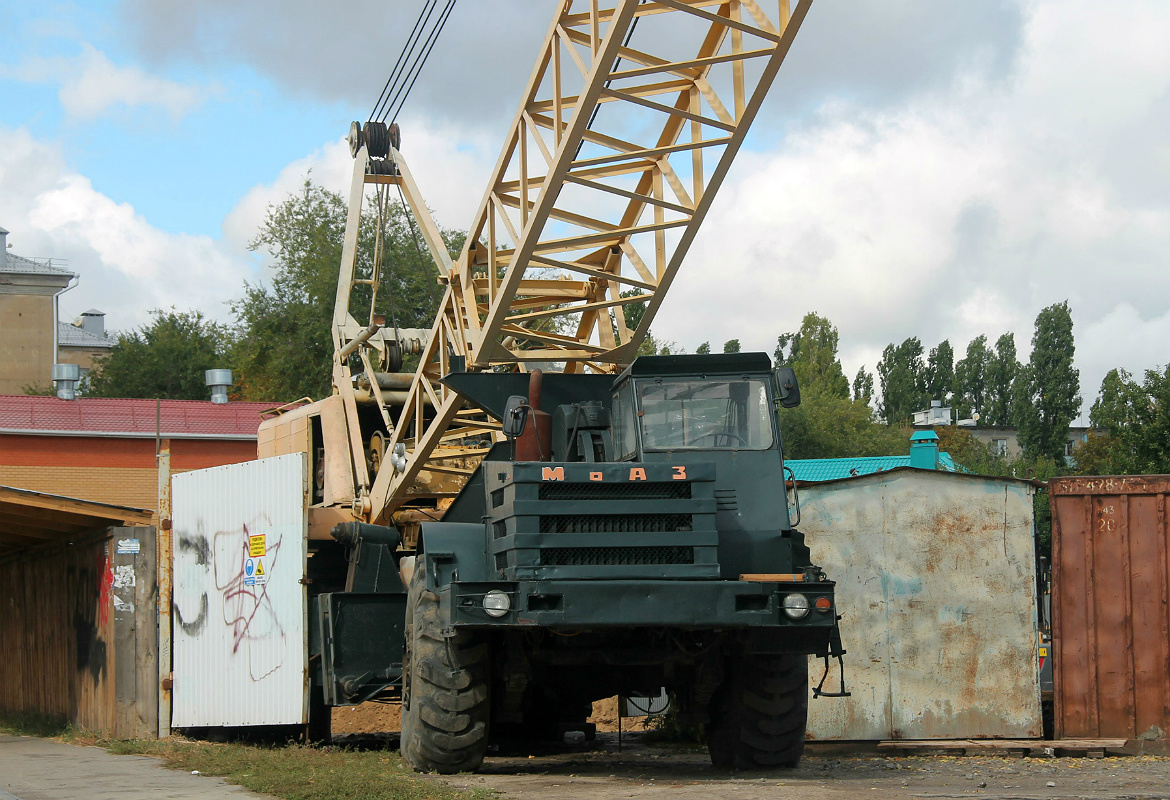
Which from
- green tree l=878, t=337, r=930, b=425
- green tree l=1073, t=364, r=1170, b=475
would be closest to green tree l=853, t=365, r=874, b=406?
green tree l=878, t=337, r=930, b=425

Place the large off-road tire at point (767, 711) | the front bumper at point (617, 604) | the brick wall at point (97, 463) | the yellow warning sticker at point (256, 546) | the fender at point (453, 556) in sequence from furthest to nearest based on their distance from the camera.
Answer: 1. the brick wall at point (97, 463)
2. the yellow warning sticker at point (256, 546)
3. the large off-road tire at point (767, 711)
4. the fender at point (453, 556)
5. the front bumper at point (617, 604)

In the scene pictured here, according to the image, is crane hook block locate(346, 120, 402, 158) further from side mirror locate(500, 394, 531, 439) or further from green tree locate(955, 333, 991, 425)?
green tree locate(955, 333, 991, 425)

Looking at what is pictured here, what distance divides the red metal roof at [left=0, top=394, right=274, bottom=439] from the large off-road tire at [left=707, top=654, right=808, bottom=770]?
89.1 ft

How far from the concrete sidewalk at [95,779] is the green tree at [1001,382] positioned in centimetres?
6571

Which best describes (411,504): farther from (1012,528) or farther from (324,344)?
(324,344)

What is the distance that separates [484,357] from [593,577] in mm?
3802

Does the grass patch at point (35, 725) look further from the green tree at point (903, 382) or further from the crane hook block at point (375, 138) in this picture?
the green tree at point (903, 382)

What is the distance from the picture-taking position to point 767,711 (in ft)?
32.8

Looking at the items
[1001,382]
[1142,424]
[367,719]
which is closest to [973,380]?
[1001,382]

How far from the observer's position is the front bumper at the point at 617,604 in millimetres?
8828

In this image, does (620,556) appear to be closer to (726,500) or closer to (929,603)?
(726,500)

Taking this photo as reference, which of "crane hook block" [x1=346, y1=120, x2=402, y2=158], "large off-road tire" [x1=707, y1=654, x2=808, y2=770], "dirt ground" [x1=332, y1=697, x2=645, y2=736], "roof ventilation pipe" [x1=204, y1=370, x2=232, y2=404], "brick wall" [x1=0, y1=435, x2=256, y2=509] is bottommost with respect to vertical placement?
"dirt ground" [x1=332, y1=697, x2=645, y2=736]

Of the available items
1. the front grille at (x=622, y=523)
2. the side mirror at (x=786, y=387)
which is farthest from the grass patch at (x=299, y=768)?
the side mirror at (x=786, y=387)

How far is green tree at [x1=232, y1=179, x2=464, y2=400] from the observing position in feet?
157
